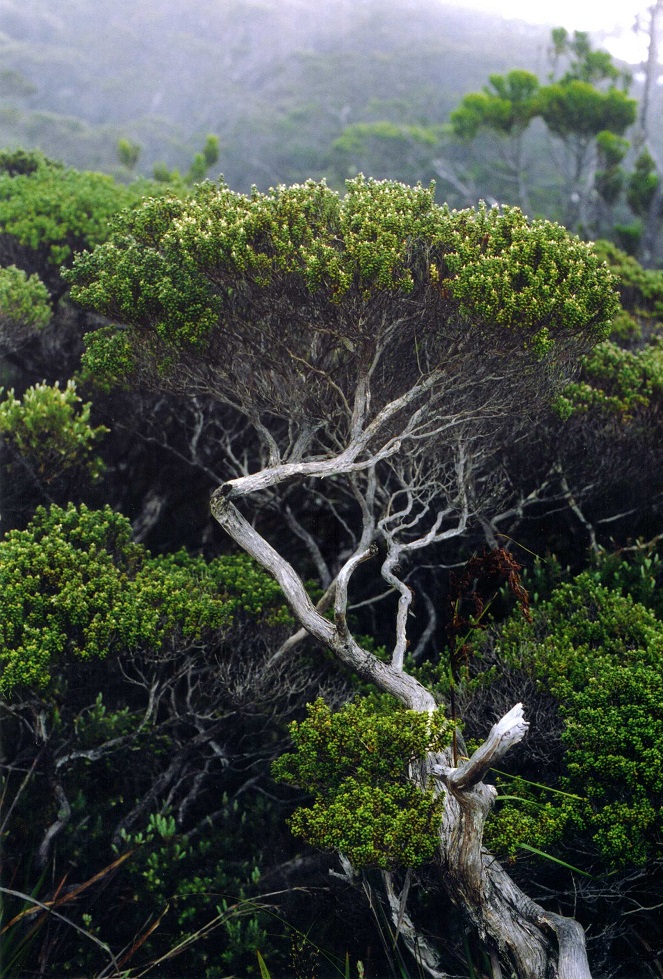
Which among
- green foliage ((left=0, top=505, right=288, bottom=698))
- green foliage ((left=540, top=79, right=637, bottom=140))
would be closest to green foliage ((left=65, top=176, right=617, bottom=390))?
green foliage ((left=0, top=505, right=288, bottom=698))

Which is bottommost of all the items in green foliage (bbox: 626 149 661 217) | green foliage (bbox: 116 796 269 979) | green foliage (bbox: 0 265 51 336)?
green foliage (bbox: 116 796 269 979)

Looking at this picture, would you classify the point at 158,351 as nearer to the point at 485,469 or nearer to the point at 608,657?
the point at 485,469

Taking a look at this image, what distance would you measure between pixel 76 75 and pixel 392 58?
87.5 feet

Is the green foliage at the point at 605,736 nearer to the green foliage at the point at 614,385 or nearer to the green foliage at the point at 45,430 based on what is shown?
the green foliage at the point at 614,385

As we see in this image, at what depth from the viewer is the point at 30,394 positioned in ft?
47.0

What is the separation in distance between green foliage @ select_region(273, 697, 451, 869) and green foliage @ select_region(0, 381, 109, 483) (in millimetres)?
6925

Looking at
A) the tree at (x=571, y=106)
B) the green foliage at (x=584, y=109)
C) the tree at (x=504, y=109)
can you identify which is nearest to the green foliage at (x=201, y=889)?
the tree at (x=571, y=106)

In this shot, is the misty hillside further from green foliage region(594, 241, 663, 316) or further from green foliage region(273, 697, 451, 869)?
green foliage region(273, 697, 451, 869)

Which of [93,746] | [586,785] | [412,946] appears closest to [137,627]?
[93,746]

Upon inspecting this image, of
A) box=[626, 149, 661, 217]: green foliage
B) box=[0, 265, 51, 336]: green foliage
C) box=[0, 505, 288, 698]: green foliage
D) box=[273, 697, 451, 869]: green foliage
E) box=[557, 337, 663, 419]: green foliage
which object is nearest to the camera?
box=[273, 697, 451, 869]: green foliage

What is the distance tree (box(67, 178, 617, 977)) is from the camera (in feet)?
39.1

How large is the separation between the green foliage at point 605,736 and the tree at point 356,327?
4.97 feet

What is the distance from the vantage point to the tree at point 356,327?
11914 mm

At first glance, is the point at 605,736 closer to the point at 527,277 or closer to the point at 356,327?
the point at 527,277
